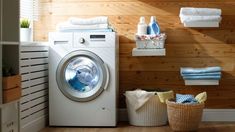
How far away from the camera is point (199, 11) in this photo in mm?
3844

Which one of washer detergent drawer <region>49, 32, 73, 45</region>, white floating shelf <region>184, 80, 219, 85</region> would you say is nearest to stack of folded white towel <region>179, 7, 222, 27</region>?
white floating shelf <region>184, 80, 219, 85</region>

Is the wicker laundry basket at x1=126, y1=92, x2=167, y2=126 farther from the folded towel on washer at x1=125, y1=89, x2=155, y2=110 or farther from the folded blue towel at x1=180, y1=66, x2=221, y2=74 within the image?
the folded blue towel at x1=180, y1=66, x2=221, y2=74

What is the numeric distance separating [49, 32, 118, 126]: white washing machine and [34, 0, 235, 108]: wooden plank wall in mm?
406

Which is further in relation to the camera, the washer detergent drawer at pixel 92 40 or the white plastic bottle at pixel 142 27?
the white plastic bottle at pixel 142 27

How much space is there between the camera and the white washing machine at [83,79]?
3.70 m

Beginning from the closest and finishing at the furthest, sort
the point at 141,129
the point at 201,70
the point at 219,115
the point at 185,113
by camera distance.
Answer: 1. the point at 185,113
2. the point at 141,129
3. the point at 201,70
4. the point at 219,115

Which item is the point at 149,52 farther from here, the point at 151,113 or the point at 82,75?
the point at 82,75

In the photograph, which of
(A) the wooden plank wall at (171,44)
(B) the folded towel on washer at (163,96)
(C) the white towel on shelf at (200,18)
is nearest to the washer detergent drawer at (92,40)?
(A) the wooden plank wall at (171,44)

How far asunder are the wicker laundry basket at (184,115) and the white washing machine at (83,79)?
22.2 inches

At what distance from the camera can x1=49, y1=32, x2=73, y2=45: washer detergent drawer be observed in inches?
146

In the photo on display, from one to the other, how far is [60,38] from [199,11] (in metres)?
1.41

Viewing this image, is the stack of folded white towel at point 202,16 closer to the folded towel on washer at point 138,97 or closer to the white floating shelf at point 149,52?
the white floating shelf at point 149,52

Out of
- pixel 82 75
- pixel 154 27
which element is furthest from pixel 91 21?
pixel 154 27

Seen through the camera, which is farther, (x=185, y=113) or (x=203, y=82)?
(x=203, y=82)
